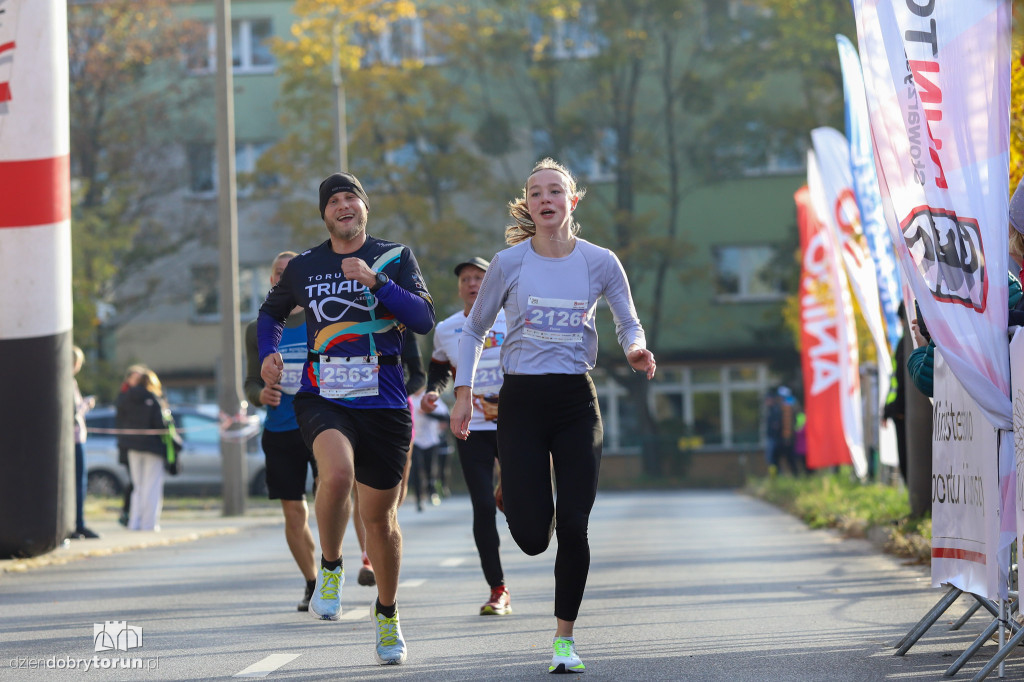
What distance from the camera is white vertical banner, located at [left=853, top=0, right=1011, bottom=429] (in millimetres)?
6391

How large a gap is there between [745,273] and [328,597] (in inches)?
1542

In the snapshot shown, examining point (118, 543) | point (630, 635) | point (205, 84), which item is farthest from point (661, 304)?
point (630, 635)

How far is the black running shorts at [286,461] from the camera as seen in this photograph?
910 centimetres

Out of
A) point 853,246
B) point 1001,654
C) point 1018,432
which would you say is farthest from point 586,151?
point 1001,654

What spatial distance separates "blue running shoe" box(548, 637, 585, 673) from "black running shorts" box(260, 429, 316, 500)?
3.04 m

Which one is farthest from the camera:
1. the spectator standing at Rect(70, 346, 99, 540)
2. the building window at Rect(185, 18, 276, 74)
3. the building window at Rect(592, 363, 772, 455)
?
the building window at Rect(185, 18, 276, 74)

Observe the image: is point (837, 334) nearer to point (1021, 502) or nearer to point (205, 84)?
point (1021, 502)

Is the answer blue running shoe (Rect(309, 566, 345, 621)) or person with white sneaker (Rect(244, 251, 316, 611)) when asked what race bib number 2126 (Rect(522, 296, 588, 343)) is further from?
person with white sneaker (Rect(244, 251, 316, 611))

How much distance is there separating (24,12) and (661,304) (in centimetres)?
3236

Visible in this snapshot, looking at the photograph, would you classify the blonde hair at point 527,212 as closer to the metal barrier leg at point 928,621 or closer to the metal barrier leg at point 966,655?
the metal barrier leg at point 928,621

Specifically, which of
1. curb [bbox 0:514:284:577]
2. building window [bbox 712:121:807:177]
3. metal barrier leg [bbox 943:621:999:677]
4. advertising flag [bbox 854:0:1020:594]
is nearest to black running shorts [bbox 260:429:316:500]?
curb [bbox 0:514:284:577]

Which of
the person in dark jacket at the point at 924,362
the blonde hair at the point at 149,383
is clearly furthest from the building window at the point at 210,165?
the person in dark jacket at the point at 924,362

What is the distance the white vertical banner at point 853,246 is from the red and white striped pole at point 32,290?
849 cm

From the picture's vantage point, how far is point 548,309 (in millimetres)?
6594
